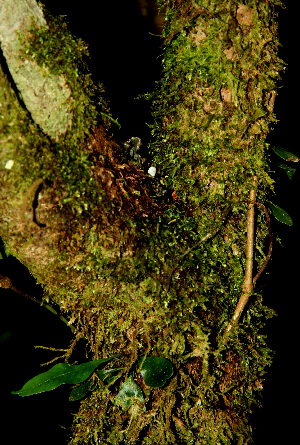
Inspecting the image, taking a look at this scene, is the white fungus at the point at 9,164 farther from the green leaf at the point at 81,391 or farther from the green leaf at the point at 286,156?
the green leaf at the point at 286,156

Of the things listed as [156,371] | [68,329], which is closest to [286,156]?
[156,371]

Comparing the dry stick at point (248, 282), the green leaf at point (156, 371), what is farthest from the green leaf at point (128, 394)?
the dry stick at point (248, 282)

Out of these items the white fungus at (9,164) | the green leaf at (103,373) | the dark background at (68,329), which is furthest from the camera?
the dark background at (68,329)

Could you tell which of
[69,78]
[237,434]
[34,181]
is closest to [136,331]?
[237,434]

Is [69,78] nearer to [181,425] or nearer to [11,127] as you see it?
[11,127]

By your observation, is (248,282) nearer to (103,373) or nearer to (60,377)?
(103,373)

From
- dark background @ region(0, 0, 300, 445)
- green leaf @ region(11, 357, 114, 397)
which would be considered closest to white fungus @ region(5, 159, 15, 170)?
green leaf @ region(11, 357, 114, 397)

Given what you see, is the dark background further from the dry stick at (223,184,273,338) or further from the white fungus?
the white fungus
